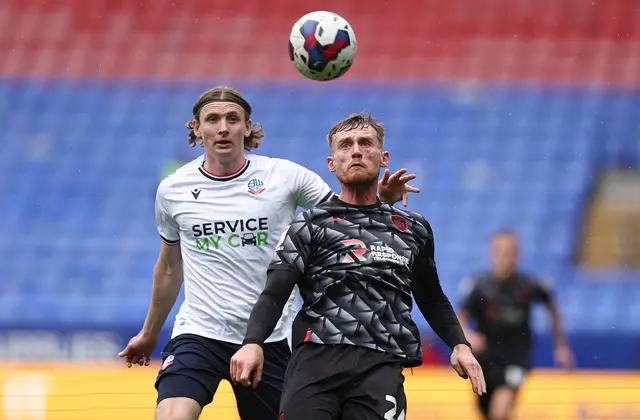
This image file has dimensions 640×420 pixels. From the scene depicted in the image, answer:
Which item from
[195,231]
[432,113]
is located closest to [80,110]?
[432,113]

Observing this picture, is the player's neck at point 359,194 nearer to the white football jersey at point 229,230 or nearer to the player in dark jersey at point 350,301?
the player in dark jersey at point 350,301

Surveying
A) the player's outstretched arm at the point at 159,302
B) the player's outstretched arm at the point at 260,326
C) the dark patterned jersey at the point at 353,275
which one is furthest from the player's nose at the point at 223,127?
the player's outstretched arm at the point at 260,326

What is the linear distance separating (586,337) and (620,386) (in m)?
3.02

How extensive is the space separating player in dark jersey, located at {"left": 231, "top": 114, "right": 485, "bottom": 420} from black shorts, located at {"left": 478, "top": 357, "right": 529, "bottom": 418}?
206 inches

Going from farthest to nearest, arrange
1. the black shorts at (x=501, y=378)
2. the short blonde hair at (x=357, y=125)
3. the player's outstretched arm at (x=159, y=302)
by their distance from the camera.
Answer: the black shorts at (x=501, y=378)
the player's outstretched arm at (x=159, y=302)
the short blonde hair at (x=357, y=125)

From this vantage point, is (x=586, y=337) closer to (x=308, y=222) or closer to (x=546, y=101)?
(x=546, y=101)

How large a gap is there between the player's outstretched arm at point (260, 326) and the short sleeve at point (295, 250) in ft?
0.09

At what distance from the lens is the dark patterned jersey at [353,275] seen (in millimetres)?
4539

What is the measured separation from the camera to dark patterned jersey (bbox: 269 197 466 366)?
14.9 feet

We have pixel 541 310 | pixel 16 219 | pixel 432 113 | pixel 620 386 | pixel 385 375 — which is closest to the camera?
pixel 385 375

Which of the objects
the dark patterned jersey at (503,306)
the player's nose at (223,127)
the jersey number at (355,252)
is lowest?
the jersey number at (355,252)

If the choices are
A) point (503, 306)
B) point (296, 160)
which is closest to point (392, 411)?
point (503, 306)

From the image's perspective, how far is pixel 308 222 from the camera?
4652 millimetres

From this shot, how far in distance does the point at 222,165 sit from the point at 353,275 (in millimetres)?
1344
